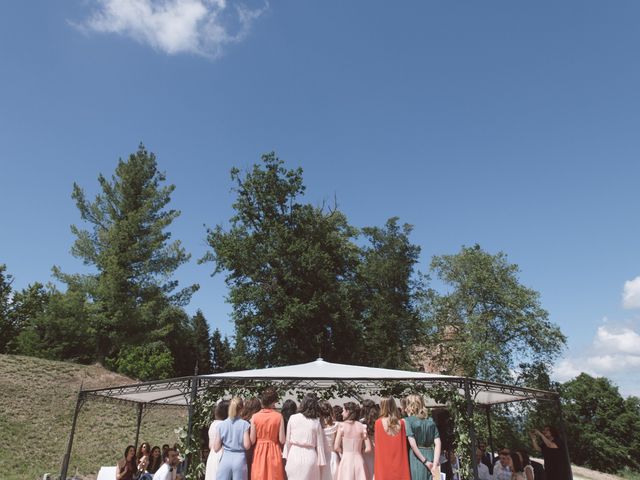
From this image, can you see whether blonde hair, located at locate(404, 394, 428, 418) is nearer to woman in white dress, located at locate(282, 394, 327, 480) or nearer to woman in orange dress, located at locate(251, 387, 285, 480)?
woman in white dress, located at locate(282, 394, 327, 480)

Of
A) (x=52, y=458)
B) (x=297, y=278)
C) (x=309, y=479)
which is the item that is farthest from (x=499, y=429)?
(x=309, y=479)

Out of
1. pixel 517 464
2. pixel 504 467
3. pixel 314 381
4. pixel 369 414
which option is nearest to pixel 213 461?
pixel 369 414

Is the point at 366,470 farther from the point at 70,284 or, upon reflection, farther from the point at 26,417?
the point at 70,284

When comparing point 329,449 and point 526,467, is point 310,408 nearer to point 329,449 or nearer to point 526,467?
point 329,449

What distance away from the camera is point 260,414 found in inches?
217

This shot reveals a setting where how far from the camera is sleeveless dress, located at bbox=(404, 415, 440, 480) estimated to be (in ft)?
17.9

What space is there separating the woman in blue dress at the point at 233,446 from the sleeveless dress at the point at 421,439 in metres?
1.93

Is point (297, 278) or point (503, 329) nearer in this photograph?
point (297, 278)

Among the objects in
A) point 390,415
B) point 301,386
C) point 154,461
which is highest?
point 301,386

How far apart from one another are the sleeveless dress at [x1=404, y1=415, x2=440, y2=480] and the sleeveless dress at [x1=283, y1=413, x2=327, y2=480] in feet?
3.45

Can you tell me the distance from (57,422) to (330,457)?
19.1 metres

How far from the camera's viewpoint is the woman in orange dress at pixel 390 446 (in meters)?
5.38

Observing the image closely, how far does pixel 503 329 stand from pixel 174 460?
78.3ft

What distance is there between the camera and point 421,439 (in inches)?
217
